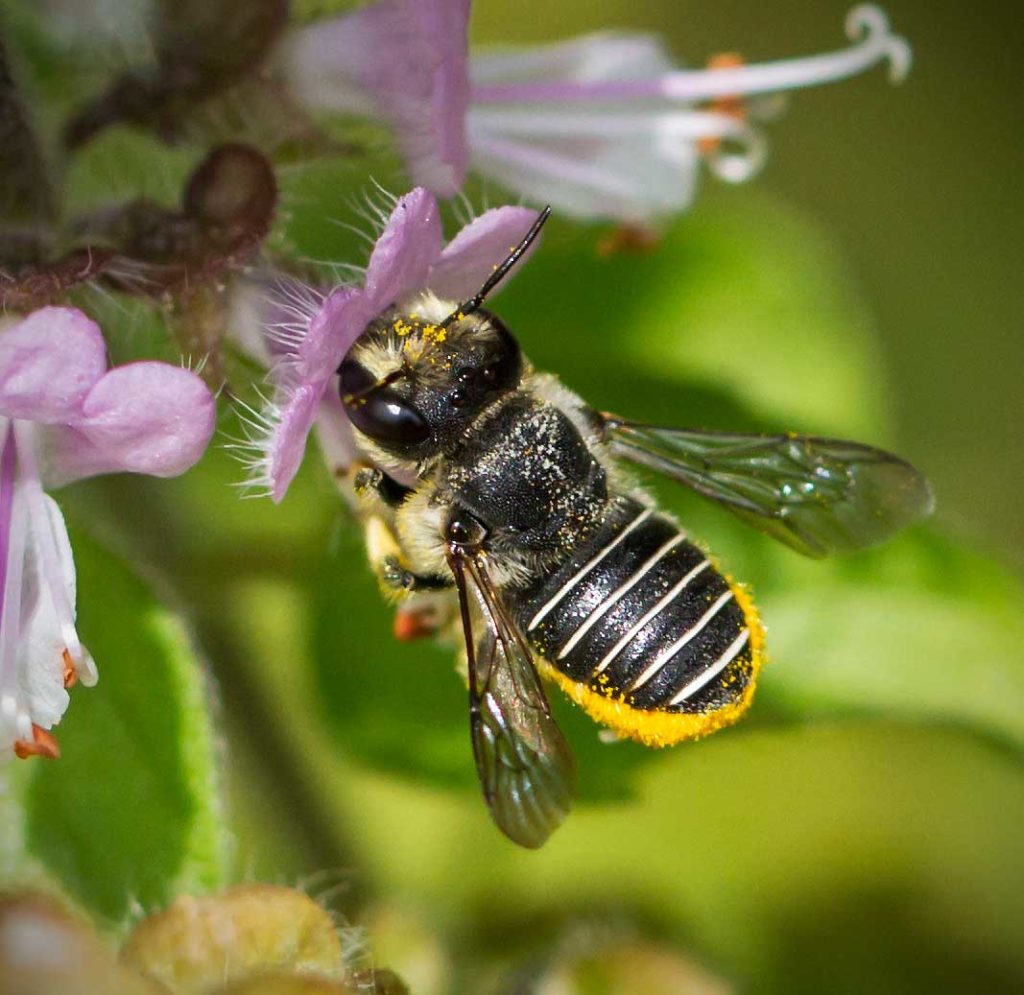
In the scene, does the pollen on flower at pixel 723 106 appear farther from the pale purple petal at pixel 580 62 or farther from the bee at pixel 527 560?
the bee at pixel 527 560

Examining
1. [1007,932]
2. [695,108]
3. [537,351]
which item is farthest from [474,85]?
[1007,932]

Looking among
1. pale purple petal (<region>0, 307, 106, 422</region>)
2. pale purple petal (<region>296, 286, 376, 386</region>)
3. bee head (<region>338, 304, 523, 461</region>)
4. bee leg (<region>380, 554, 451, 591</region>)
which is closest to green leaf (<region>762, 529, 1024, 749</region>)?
bee leg (<region>380, 554, 451, 591</region>)

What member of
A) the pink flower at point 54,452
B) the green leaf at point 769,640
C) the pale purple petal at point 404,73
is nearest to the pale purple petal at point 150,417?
the pink flower at point 54,452

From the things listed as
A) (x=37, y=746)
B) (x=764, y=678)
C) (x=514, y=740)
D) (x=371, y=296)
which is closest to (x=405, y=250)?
(x=371, y=296)

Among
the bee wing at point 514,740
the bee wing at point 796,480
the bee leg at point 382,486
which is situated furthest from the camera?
the bee wing at point 796,480

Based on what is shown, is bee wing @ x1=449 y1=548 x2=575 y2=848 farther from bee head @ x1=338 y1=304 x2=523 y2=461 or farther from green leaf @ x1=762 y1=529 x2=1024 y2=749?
green leaf @ x1=762 y1=529 x2=1024 y2=749

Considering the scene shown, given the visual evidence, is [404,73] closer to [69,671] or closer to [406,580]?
[406,580]
